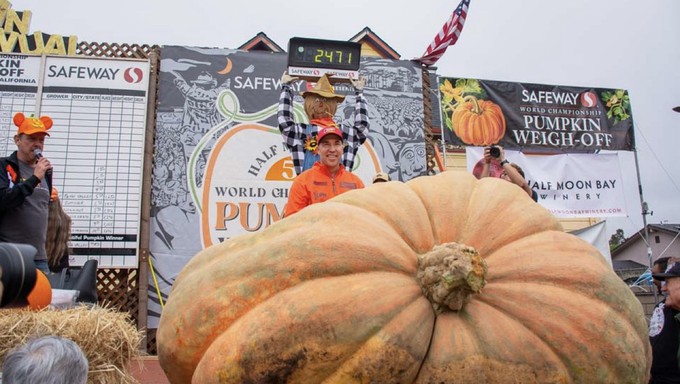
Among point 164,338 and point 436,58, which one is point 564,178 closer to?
point 436,58

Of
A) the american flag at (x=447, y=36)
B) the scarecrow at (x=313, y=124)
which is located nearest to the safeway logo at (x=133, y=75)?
the scarecrow at (x=313, y=124)

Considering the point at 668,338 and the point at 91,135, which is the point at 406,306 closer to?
the point at 668,338

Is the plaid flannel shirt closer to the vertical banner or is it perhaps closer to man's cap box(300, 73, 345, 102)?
man's cap box(300, 73, 345, 102)

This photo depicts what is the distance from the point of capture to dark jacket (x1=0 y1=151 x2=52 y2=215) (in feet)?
10.7

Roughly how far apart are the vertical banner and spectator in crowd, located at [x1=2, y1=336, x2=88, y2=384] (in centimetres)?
438

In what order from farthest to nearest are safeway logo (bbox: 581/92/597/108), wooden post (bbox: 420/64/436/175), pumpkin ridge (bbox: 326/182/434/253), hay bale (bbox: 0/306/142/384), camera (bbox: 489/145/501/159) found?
1. safeway logo (bbox: 581/92/597/108)
2. wooden post (bbox: 420/64/436/175)
3. camera (bbox: 489/145/501/159)
4. hay bale (bbox: 0/306/142/384)
5. pumpkin ridge (bbox: 326/182/434/253)

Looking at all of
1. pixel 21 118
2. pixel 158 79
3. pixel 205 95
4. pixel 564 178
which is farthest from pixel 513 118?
pixel 21 118

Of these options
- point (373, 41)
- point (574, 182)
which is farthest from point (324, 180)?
point (373, 41)

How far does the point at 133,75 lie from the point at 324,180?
3.97 m

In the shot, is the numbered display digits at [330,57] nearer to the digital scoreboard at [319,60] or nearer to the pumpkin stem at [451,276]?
the digital scoreboard at [319,60]

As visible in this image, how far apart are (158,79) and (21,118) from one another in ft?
9.40

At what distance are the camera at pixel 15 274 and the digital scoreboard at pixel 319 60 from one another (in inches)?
148

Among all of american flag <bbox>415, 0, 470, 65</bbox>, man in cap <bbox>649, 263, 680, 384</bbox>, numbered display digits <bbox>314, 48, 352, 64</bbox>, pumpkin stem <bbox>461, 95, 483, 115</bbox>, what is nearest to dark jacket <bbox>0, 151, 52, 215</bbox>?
numbered display digits <bbox>314, 48, 352, 64</bbox>

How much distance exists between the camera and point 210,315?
146 centimetres
